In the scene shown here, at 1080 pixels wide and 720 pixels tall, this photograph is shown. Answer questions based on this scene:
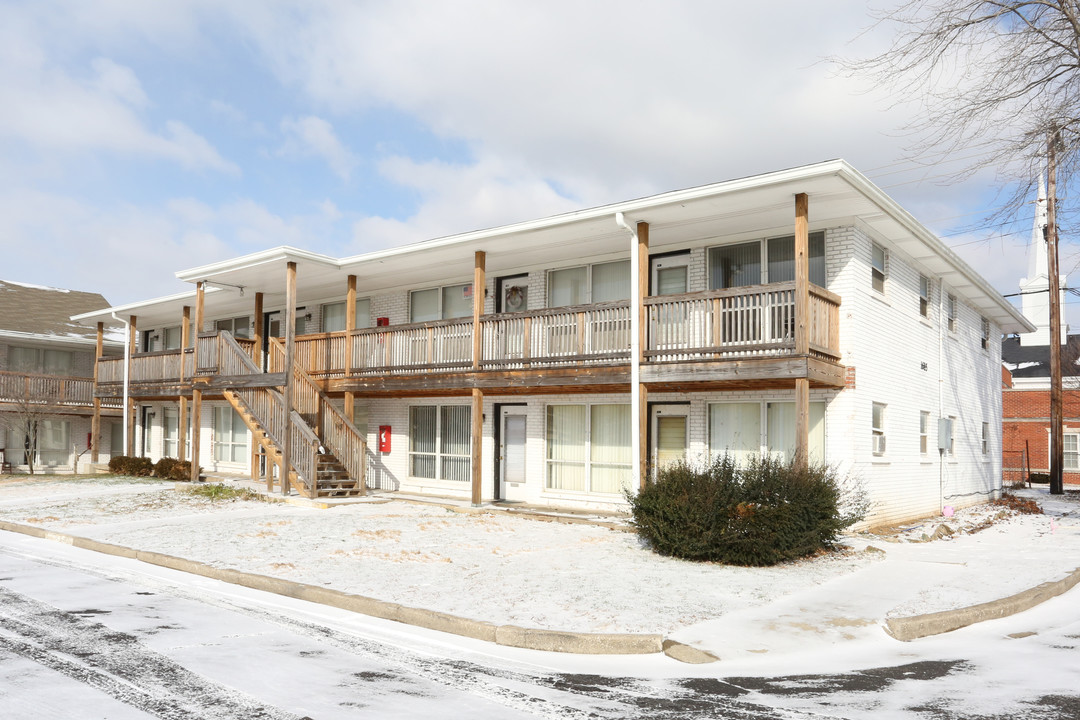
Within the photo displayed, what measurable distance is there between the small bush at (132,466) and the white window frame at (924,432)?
21.3 metres

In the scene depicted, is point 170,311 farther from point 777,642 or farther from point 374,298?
point 777,642

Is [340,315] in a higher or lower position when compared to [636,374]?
higher

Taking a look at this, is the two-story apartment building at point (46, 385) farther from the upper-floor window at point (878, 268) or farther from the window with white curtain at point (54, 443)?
the upper-floor window at point (878, 268)

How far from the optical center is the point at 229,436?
28328mm

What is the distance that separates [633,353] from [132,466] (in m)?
18.2

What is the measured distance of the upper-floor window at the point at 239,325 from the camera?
28642 millimetres

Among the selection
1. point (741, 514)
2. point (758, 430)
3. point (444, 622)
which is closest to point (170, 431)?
point (758, 430)

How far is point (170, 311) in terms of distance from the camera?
2923 cm

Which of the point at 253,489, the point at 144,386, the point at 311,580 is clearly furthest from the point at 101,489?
the point at 311,580

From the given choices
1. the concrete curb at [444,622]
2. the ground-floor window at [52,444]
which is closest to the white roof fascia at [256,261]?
the concrete curb at [444,622]

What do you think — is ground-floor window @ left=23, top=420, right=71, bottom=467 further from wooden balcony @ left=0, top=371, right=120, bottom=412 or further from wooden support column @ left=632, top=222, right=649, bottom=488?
wooden support column @ left=632, top=222, right=649, bottom=488

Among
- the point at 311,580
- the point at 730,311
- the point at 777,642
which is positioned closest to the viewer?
the point at 777,642

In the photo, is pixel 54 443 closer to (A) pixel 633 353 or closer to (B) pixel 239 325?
(B) pixel 239 325

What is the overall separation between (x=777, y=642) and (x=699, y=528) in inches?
163
